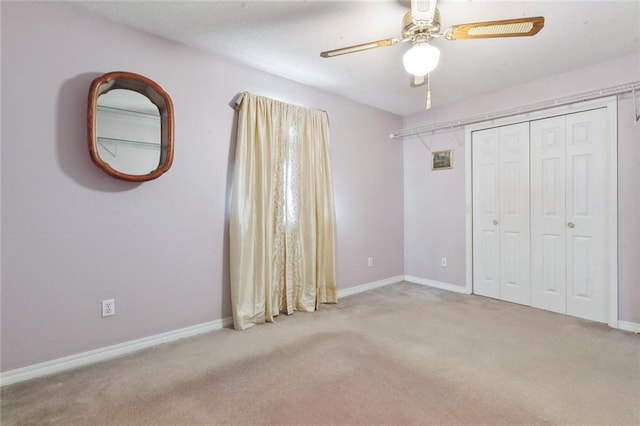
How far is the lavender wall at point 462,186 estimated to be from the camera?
2750 mm

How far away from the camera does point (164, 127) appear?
97.4 inches

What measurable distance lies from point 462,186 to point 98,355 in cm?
398

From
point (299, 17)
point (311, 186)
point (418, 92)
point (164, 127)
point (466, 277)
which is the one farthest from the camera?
point (466, 277)

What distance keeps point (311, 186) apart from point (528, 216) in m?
2.35

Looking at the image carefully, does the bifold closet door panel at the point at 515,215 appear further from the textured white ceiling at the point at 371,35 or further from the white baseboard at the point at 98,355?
the white baseboard at the point at 98,355

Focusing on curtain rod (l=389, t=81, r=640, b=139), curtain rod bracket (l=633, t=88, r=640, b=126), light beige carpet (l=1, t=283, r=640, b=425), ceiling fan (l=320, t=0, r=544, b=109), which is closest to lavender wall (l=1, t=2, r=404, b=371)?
light beige carpet (l=1, t=283, r=640, b=425)

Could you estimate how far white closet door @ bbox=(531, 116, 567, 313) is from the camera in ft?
10.4

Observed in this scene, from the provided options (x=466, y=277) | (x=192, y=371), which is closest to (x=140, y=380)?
(x=192, y=371)

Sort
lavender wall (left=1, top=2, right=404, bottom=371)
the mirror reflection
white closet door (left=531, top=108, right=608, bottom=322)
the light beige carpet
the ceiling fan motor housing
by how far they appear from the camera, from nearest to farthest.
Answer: the light beige carpet → the ceiling fan motor housing → lavender wall (left=1, top=2, right=404, bottom=371) → the mirror reflection → white closet door (left=531, top=108, right=608, bottom=322)

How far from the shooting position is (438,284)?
4176 millimetres

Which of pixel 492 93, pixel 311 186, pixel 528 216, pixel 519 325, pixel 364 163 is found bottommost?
pixel 519 325

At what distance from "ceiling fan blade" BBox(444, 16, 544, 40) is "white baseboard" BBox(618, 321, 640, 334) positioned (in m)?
2.69

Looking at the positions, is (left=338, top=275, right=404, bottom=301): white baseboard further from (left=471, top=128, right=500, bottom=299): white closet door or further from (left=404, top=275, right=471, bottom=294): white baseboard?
(left=471, top=128, right=500, bottom=299): white closet door

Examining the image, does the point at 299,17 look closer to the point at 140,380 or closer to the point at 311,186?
the point at 311,186
